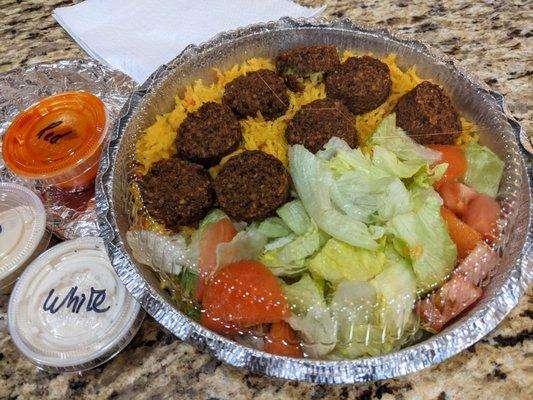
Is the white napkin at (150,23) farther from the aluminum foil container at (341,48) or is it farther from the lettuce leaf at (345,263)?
the lettuce leaf at (345,263)

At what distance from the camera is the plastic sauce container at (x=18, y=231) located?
59.1 inches

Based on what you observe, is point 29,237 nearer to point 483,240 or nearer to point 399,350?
Result: point 399,350

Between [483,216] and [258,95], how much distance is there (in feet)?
2.49

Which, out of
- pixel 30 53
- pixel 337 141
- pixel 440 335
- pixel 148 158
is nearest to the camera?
pixel 440 335

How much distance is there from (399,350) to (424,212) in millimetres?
354

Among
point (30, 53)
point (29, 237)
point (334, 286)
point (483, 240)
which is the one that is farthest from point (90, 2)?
point (483, 240)

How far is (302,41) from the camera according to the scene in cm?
181

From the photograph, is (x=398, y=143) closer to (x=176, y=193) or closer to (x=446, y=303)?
(x=446, y=303)

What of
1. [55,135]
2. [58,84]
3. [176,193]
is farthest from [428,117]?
[58,84]

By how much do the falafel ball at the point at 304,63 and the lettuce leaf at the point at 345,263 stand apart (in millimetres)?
660

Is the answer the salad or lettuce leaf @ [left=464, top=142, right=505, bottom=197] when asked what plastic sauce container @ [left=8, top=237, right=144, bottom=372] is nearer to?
the salad

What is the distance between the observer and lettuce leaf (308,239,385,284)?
1.22m

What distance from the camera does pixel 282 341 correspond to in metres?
1.20

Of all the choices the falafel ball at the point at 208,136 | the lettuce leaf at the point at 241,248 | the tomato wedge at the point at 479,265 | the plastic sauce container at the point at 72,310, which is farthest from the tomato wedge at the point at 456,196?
the plastic sauce container at the point at 72,310
